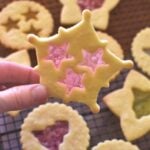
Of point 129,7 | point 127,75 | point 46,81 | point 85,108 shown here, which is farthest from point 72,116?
point 129,7

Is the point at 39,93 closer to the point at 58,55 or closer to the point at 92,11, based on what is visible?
the point at 58,55

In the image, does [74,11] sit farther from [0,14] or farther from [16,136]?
[16,136]

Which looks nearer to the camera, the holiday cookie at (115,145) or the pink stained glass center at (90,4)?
the holiday cookie at (115,145)

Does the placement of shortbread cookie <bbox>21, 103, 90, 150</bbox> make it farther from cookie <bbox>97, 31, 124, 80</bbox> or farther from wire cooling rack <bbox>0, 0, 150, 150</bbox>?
cookie <bbox>97, 31, 124, 80</bbox>

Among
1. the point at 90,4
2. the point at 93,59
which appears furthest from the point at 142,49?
the point at 93,59

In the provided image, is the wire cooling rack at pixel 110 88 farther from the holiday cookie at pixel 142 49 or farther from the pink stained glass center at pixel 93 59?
the pink stained glass center at pixel 93 59

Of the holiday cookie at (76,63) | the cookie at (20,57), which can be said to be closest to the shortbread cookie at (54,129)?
the cookie at (20,57)
